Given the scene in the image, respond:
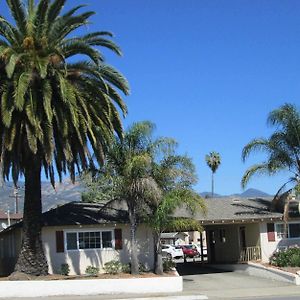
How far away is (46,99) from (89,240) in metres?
8.58

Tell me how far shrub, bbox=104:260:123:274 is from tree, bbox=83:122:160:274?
923 millimetres

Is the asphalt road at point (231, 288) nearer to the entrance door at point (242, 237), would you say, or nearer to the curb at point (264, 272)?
the curb at point (264, 272)

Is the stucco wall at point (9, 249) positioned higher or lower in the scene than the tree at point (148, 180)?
lower

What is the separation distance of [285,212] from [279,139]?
3985mm

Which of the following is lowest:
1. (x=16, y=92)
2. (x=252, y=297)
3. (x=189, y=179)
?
(x=252, y=297)

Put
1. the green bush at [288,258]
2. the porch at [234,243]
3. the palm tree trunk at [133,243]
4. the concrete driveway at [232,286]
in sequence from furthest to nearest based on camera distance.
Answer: the porch at [234,243], the green bush at [288,258], the palm tree trunk at [133,243], the concrete driveway at [232,286]

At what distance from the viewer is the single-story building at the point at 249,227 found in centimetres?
3044

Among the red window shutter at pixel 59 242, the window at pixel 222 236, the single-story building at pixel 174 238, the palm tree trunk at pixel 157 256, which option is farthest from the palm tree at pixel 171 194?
the single-story building at pixel 174 238

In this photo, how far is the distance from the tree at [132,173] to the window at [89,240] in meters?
2.03

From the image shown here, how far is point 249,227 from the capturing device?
32406 mm

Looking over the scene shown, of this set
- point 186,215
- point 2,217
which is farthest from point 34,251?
point 2,217

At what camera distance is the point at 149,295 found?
22.5 metres

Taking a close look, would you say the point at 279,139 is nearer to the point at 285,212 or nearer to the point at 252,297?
the point at 285,212

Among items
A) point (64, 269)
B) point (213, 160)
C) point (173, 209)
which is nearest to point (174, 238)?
point (213, 160)
